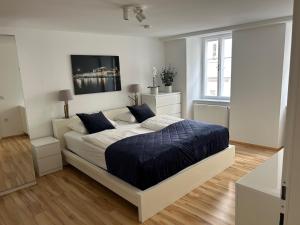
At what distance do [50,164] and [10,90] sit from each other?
4.29 ft

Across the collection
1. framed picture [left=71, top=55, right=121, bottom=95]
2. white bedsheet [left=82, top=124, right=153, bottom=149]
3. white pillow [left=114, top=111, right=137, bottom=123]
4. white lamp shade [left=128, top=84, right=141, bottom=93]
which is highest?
framed picture [left=71, top=55, right=121, bottom=95]

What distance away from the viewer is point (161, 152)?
262cm

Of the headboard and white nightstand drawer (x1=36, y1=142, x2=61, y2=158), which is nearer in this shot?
white nightstand drawer (x1=36, y1=142, x2=61, y2=158)

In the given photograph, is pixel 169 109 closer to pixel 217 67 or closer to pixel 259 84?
pixel 217 67

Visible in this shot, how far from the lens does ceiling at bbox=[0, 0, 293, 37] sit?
247 centimetres

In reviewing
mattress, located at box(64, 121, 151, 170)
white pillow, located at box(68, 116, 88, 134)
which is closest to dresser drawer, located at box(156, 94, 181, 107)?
mattress, located at box(64, 121, 151, 170)

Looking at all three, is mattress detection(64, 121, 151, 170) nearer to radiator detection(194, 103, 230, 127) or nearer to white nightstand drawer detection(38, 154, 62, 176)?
white nightstand drawer detection(38, 154, 62, 176)

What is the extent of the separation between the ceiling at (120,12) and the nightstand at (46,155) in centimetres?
183

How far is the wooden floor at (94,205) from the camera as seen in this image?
8.00 feet

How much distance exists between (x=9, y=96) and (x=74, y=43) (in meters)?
1.53

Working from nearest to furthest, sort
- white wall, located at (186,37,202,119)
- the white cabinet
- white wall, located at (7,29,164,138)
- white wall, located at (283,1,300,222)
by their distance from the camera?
white wall, located at (283,1,300,222), the white cabinet, white wall, located at (7,29,164,138), white wall, located at (186,37,202,119)

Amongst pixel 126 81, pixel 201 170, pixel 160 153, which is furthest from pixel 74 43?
pixel 201 170

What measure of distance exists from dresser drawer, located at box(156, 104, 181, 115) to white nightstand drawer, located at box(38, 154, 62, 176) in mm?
2280

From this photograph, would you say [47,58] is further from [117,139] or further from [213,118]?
[213,118]
